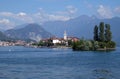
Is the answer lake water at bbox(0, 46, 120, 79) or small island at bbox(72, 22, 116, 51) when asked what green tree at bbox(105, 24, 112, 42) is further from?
lake water at bbox(0, 46, 120, 79)

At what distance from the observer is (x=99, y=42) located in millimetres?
161375

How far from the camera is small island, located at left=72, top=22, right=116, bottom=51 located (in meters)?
159

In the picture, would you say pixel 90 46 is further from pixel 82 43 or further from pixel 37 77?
pixel 37 77

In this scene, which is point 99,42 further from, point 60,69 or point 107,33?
point 60,69

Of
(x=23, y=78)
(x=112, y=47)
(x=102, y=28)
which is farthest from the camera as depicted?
(x=112, y=47)

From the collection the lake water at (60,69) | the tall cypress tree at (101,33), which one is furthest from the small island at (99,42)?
the lake water at (60,69)

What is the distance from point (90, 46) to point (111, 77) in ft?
375

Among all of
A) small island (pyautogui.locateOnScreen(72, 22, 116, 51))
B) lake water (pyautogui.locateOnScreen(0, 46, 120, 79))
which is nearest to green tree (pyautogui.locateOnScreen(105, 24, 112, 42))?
small island (pyautogui.locateOnScreen(72, 22, 116, 51))

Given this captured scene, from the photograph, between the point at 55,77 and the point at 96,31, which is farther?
the point at 96,31

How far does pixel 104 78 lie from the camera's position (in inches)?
1767

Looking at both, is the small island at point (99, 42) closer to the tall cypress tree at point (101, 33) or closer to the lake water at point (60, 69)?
the tall cypress tree at point (101, 33)

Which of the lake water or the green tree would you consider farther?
the green tree

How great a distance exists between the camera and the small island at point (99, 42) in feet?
522

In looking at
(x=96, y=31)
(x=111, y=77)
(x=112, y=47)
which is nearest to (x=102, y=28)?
(x=96, y=31)
